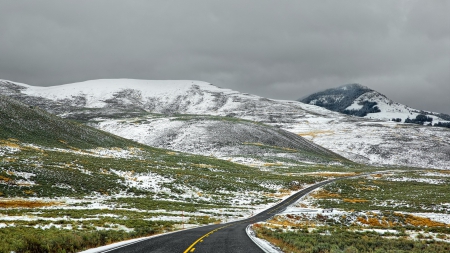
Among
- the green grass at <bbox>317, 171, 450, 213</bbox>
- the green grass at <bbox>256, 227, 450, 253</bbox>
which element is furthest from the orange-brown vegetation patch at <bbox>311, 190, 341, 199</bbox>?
the green grass at <bbox>256, 227, 450, 253</bbox>

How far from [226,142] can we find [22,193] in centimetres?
10821

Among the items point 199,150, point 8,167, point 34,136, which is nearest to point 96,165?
point 8,167

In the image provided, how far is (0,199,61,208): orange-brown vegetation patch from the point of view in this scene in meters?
33.9

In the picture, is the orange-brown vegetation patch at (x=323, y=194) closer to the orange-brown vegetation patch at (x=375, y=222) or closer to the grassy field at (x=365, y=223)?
the grassy field at (x=365, y=223)

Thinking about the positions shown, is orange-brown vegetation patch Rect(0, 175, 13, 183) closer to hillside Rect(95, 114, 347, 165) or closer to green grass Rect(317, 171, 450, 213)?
green grass Rect(317, 171, 450, 213)

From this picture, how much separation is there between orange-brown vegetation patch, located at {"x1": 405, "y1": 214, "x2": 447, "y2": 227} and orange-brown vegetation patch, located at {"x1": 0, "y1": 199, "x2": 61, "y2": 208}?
152ft

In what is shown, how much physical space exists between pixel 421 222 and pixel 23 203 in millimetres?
50508

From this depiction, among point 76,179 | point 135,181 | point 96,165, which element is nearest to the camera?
point 76,179

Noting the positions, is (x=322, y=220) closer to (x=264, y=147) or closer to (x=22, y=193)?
(x=22, y=193)

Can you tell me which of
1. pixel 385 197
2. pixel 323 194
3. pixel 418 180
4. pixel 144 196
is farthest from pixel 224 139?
pixel 144 196

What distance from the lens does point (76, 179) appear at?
48.7 m

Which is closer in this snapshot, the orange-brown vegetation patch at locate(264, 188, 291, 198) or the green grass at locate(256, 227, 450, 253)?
the green grass at locate(256, 227, 450, 253)

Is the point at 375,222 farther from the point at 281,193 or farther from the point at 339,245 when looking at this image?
the point at 281,193

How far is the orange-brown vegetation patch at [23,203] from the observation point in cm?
3394
